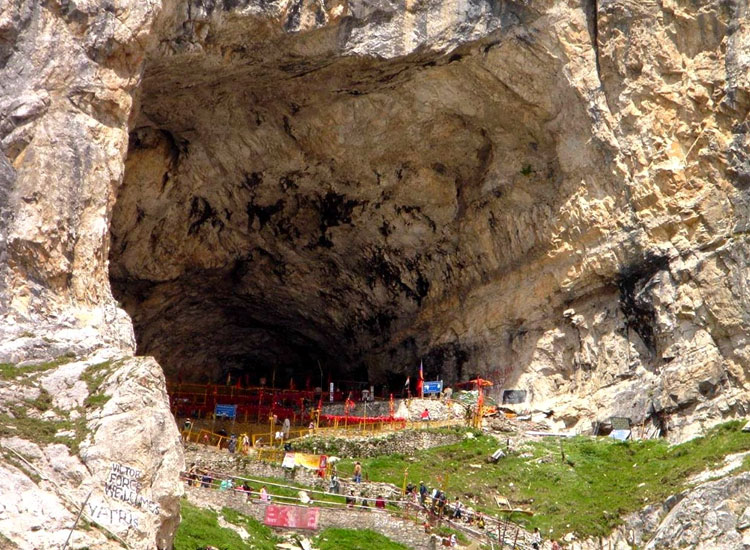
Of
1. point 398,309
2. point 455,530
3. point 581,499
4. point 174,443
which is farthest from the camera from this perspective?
Answer: point 398,309

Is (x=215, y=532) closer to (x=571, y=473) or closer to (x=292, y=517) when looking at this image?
(x=292, y=517)

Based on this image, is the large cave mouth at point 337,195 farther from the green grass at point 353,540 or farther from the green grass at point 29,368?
the green grass at point 353,540

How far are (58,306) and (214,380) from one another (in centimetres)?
2267

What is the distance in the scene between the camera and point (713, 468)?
118 feet

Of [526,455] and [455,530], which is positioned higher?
[526,455]

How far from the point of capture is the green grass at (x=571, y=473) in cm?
3588

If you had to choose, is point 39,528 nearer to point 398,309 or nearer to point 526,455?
point 526,455

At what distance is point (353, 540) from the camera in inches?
1325

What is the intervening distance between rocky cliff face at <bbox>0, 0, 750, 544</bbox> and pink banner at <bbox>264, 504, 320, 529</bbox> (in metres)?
5.56

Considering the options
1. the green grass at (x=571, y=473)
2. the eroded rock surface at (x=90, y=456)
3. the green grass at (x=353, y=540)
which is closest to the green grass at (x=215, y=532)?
the green grass at (x=353, y=540)

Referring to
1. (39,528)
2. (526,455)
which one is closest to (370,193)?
(526,455)

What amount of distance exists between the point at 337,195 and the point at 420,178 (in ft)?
9.72

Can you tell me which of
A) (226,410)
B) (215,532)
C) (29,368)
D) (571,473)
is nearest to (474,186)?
(226,410)

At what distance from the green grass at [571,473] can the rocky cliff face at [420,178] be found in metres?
2.19
